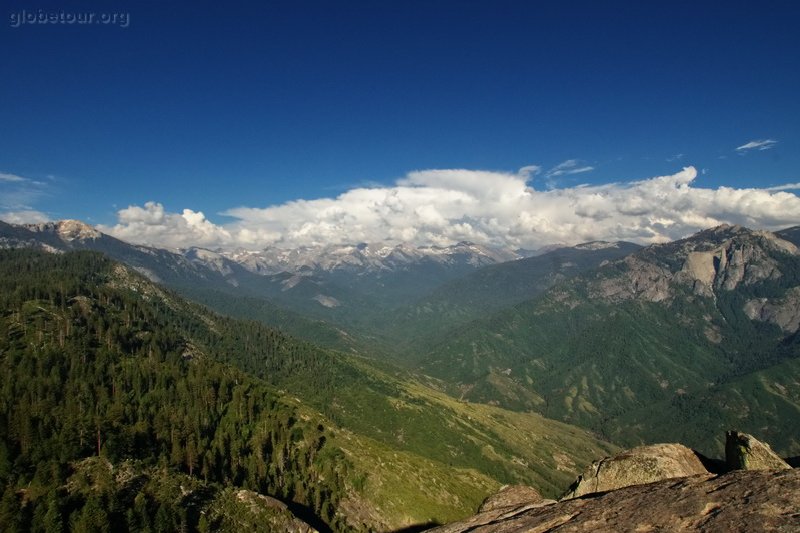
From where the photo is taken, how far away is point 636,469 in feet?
153

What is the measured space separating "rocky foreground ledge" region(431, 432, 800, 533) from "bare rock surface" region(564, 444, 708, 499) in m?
0.22

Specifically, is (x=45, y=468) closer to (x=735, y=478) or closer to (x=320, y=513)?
(x=320, y=513)

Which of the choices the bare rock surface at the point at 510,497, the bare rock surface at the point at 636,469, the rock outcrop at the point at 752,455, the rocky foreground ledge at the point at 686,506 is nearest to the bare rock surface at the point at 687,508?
the rocky foreground ledge at the point at 686,506

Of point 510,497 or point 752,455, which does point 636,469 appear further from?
point 510,497

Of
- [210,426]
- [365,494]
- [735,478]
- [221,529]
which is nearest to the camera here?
[735,478]

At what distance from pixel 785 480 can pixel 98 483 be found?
136278 mm

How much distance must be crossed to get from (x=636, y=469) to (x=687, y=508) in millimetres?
21431

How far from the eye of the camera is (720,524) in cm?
2459

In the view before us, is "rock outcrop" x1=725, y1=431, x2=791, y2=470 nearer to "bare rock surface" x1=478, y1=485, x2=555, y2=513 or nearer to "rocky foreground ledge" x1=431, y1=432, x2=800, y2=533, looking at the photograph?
"rocky foreground ledge" x1=431, y1=432, x2=800, y2=533

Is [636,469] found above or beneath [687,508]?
beneath

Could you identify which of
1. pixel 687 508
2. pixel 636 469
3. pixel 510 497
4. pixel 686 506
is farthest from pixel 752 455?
pixel 510 497

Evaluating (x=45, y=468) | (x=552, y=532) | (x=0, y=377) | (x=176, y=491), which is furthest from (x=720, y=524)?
(x=0, y=377)

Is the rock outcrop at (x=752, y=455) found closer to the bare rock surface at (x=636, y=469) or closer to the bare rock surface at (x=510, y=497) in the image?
the bare rock surface at (x=636, y=469)

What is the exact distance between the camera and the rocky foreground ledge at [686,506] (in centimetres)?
Result: 2444
